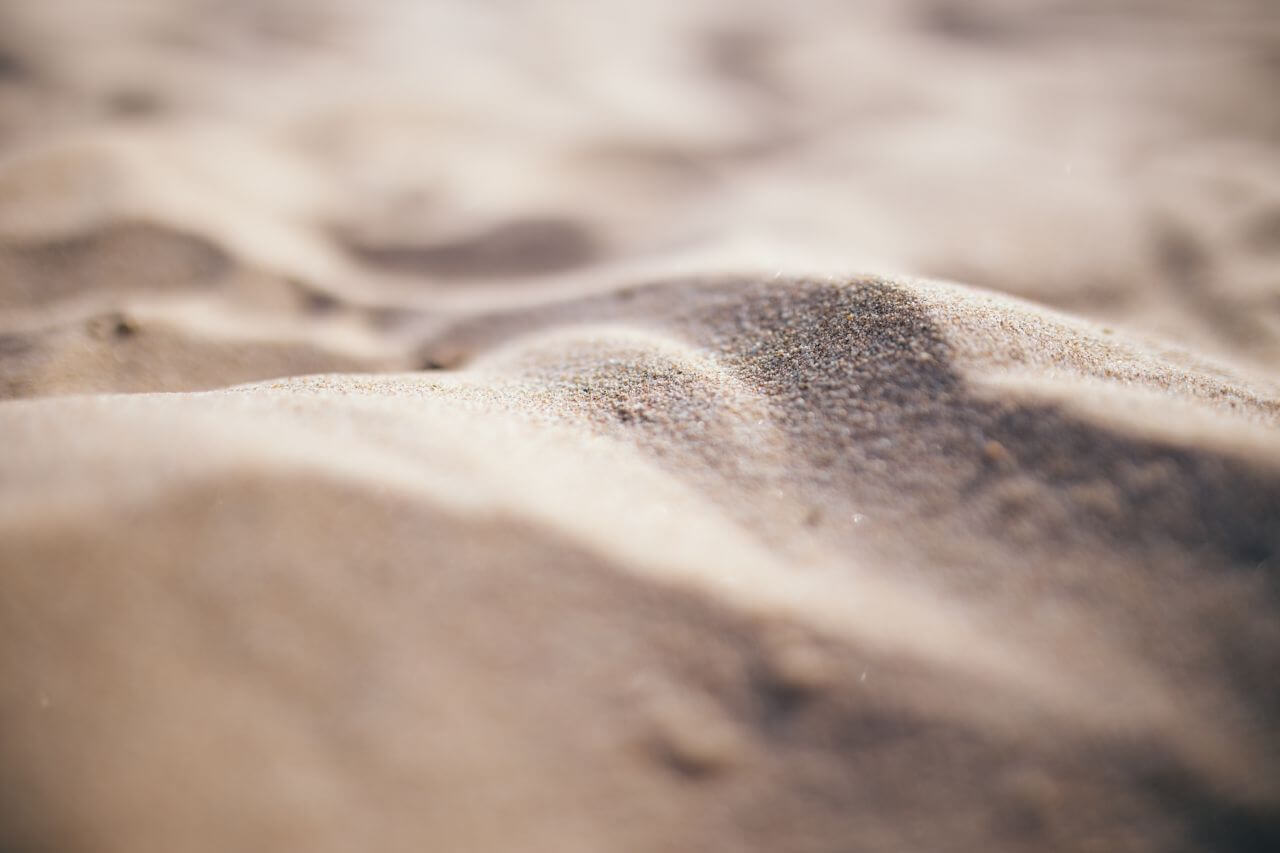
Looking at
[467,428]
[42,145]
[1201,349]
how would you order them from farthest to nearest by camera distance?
[42,145] → [1201,349] → [467,428]

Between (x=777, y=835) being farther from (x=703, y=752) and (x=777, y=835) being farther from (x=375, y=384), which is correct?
(x=375, y=384)

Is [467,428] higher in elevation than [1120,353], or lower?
lower

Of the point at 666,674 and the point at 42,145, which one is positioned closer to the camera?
the point at 666,674

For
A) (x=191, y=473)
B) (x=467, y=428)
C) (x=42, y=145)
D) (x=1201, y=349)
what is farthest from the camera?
(x=42, y=145)

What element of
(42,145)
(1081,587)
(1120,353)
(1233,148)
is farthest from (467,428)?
(1233,148)
